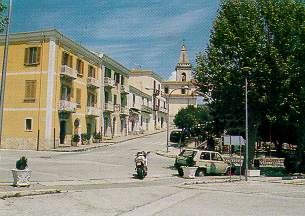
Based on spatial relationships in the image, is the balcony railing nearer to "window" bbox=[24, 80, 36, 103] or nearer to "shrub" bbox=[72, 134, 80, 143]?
"shrub" bbox=[72, 134, 80, 143]

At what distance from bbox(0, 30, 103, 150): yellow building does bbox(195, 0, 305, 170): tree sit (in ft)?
59.7

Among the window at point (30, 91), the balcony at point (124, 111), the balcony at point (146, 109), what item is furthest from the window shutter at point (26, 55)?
the balcony at point (146, 109)

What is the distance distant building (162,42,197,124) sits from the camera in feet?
323

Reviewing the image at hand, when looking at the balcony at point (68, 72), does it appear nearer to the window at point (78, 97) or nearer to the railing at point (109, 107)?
the window at point (78, 97)

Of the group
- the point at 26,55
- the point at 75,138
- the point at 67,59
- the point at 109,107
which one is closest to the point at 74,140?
the point at 75,138

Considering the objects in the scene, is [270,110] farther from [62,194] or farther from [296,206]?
[62,194]

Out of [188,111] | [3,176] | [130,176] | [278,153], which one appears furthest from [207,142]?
[3,176]

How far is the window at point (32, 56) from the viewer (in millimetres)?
38156

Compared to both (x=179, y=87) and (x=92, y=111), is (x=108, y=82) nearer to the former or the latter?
(x=92, y=111)

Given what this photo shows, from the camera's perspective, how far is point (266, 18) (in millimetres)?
24938

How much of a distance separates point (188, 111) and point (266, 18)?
34975 millimetres

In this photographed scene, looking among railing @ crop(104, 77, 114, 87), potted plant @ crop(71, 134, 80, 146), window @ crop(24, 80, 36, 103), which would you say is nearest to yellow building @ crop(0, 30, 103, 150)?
window @ crop(24, 80, 36, 103)

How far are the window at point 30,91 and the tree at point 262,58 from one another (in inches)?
770

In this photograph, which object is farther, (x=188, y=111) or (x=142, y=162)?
(x=188, y=111)
